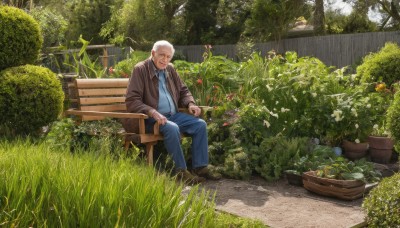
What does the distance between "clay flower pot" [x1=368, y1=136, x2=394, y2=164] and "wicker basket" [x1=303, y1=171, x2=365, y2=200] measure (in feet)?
5.17

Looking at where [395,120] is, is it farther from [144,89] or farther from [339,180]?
[144,89]

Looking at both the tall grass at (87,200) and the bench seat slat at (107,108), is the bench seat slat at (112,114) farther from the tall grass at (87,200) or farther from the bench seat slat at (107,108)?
the tall grass at (87,200)

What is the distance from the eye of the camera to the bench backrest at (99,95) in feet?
19.4

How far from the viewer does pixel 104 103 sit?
610 cm

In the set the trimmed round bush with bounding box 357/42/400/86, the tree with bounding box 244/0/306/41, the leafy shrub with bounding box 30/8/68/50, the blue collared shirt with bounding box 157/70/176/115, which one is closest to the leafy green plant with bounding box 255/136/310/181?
the blue collared shirt with bounding box 157/70/176/115

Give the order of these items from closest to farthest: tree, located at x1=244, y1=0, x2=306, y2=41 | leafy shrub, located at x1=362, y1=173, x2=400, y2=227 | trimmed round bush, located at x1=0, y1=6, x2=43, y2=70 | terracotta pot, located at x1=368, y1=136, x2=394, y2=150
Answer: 1. leafy shrub, located at x1=362, y1=173, x2=400, y2=227
2. trimmed round bush, located at x1=0, y1=6, x2=43, y2=70
3. terracotta pot, located at x1=368, y1=136, x2=394, y2=150
4. tree, located at x1=244, y1=0, x2=306, y2=41

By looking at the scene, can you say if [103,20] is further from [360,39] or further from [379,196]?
[379,196]

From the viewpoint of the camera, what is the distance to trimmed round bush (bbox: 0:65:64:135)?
5906 mm

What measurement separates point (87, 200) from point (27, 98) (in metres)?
3.58

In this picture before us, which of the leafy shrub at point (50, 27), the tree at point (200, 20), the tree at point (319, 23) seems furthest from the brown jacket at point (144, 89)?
the tree at point (200, 20)

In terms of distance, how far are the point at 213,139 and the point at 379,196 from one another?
283cm

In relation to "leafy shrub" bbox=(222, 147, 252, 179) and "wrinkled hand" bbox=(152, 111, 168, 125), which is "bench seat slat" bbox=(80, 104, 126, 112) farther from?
"leafy shrub" bbox=(222, 147, 252, 179)

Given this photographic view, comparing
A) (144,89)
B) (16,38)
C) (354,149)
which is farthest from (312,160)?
(16,38)

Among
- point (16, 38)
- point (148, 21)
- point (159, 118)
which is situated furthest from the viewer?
→ point (148, 21)
